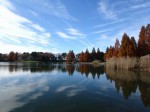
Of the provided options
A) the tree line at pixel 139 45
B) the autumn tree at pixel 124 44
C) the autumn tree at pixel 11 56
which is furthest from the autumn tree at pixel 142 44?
the autumn tree at pixel 11 56

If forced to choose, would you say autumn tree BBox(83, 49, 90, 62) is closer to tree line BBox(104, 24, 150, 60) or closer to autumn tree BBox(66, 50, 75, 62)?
autumn tree BBox(66, 50, 75, 62)

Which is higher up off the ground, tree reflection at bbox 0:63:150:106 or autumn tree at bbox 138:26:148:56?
autumn tree at bbox 138:26:148:56

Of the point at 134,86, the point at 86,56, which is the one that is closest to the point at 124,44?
the point at 134,86

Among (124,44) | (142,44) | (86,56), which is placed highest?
(124,44)

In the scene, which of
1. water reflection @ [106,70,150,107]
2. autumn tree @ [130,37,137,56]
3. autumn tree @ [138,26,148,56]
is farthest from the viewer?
autumn tree @ [138,26,148,56]

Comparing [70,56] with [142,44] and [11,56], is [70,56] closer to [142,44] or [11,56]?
[11,56]

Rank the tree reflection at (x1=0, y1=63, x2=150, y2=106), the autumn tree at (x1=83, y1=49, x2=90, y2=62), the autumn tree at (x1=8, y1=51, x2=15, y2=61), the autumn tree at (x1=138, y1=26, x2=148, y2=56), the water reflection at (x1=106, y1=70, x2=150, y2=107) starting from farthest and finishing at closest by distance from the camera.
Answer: the autumn tree at (x1=8, y1=51, x2=15, y2=61) → the autumn tree at (x1=83, y1=49, x2=90, y2=62) → the autumn tree at (x1=138, y1=26, x2=148, y2=56) → the tree reflection at (x1=0, y1=63, x2=150, y2=106) → the water reflection at (x1=106, y1=70, x2=150, y2=107)

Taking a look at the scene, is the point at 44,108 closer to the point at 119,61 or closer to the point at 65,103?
the point at 65,103

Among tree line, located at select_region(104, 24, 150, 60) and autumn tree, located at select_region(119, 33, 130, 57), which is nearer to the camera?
tree line, located at select_region(104, 24, 150, 60)

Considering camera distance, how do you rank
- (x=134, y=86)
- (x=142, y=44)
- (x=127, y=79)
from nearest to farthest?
(x=134, y=86) < (x=127, y=79) < (x=142, y=44)

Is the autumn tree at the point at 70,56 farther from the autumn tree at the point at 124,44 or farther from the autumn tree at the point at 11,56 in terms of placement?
the autumn tree at the point at 124,44

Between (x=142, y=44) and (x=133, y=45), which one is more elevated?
(x=142, y=44)

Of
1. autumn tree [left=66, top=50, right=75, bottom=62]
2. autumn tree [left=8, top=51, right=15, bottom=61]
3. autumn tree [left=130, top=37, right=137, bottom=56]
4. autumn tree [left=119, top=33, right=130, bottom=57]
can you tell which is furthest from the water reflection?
Answer: autumn tree [left=8, top=51, right=15, bottom=61]

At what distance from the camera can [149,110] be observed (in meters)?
11.7
